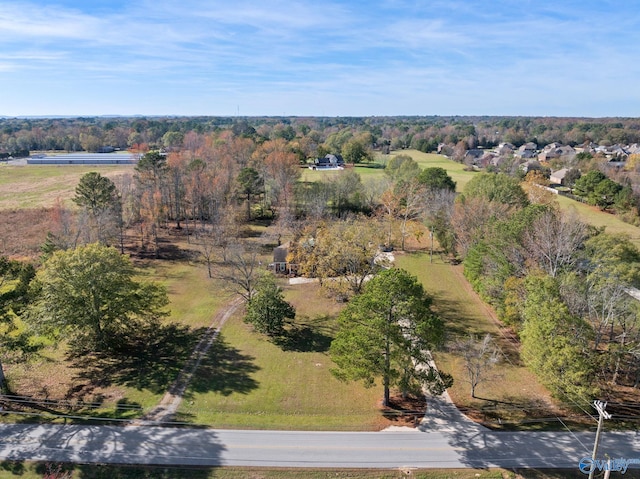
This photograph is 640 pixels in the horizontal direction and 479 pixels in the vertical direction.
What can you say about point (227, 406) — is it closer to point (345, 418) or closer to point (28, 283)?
point (345, 418)

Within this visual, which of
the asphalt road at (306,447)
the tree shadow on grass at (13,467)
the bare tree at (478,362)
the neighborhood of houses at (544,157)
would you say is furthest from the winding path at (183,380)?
the neighborhood of houses at (544,157)

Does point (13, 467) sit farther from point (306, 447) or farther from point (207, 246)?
point (207, 246)

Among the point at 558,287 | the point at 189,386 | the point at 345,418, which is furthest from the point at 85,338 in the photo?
the point at 558,287

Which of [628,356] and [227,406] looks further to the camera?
[628,356]

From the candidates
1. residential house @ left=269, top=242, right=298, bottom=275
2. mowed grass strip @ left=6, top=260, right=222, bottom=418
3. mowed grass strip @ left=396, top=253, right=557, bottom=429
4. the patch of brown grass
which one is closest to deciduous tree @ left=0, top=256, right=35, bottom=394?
mowed grass strip @ left=6, top=260, right=222, bottom=418

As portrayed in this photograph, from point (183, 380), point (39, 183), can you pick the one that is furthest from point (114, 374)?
point (39, 183)
